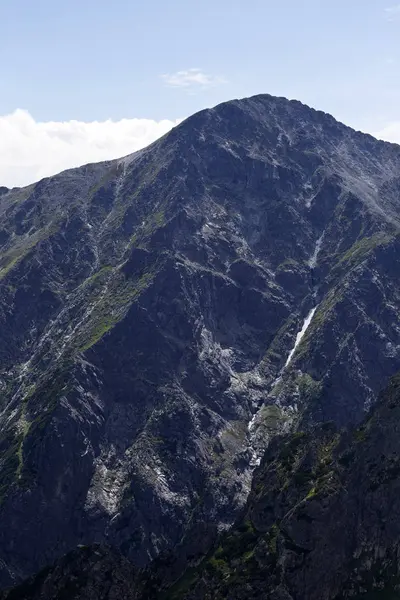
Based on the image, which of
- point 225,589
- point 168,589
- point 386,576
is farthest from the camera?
point 168,589

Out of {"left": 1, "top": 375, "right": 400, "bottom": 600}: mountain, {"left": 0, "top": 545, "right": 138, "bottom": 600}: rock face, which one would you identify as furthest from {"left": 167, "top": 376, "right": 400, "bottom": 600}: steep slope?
{"left": 0, "top": 545, "right": 138, "bottom": 600}: rock face

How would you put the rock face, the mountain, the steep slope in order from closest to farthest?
the steep slope, the mountain, the rock face

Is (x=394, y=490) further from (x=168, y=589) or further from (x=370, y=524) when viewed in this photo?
(x=168, y=589)

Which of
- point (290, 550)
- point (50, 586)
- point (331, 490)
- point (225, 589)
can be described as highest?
point (331, 490)

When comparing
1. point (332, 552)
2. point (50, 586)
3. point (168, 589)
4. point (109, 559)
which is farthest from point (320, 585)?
point (50, 586)

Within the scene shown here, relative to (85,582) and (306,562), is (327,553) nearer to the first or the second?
(306,562)

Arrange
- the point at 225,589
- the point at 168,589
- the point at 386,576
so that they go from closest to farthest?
the point at 386,576, the point at 225,589, the point at 168,589

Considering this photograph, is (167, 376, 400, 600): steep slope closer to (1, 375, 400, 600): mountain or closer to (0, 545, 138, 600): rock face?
(1, 375, 400, 600): mountain

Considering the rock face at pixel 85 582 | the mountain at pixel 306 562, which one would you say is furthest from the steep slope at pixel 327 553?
the rock face at pixel 85 582

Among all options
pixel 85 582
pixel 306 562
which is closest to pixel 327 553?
pixel 306 562

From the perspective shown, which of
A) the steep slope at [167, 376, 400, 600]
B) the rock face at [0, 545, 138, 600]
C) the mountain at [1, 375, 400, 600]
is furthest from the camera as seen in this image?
the rock face at [0, 545, 138, 600]

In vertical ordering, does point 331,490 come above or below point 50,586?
above
